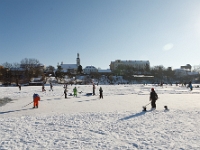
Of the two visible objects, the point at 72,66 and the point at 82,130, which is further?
the point at 72,66

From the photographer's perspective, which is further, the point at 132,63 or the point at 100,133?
the point at 132,63

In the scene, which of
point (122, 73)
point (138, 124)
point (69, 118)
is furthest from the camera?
point (122, 73)

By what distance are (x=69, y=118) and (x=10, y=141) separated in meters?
4.10

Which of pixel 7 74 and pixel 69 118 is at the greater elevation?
pixel 7 74

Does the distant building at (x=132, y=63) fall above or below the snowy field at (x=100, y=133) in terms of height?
above

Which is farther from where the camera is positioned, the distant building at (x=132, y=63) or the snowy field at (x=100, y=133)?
the distant building at (x=132, y=63)

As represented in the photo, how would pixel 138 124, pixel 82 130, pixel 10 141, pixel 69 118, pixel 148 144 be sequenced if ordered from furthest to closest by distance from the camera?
pixel 69 118 < pixel 138 124 < pixel 82 130 < pixel 10 141 < pixel 148 144

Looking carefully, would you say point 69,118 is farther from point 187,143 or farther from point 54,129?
point 187,143

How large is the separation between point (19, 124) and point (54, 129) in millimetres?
2254

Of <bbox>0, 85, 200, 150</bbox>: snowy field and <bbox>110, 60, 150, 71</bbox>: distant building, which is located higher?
<bbox>110, 60, 150, 71</bbox>: distant building

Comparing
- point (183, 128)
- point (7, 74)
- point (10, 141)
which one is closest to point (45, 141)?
point (10, 141)

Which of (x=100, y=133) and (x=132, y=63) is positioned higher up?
(x=132, y=63)

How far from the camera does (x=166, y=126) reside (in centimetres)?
902

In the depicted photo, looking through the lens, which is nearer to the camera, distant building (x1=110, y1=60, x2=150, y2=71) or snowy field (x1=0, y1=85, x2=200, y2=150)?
snowy field (x1=0, y1=85, x2=200, y2=150)
